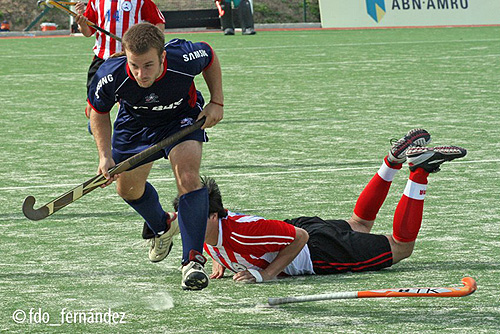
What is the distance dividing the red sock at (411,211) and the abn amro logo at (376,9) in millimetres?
19965

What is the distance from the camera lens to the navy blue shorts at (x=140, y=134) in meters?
4.87

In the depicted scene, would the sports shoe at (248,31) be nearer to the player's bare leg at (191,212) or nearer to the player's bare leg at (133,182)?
the player's bare leg at (133,182)

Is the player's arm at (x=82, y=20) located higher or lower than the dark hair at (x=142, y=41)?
lower

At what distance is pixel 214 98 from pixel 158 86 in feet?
1.13

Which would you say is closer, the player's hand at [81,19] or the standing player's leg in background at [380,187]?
the standing player's leg in background at [380,187]

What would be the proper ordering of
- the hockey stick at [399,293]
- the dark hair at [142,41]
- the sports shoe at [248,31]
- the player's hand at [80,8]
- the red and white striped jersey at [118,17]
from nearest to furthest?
the hockey stick at [399,293] < the dark hair at [142,41] < the player's hand at [80,8] < the red and white striped jersey at [118,17] < the sports shoe at [248,31]

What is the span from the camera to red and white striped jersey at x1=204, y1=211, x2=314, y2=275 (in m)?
4.60

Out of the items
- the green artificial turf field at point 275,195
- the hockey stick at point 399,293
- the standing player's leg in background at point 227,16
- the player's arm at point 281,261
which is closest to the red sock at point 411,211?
the green artificial turf field at point 275,195

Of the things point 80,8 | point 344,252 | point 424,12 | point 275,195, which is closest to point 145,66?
point 344,252

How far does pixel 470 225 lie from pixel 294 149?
9.90 feet

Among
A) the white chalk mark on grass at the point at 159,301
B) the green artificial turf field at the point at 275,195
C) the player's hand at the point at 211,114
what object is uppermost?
the player's hand at the point at 211,114

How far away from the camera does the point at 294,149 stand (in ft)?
27.9

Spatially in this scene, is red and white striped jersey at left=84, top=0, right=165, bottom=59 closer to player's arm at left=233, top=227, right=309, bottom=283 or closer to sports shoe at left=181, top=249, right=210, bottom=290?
player's arm at left=233, top=227, right=309, bottom=283

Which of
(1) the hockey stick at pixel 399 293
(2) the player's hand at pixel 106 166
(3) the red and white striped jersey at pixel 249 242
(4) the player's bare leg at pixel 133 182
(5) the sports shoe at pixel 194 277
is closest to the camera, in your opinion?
(1) the hockey stick at pixel 399 293
